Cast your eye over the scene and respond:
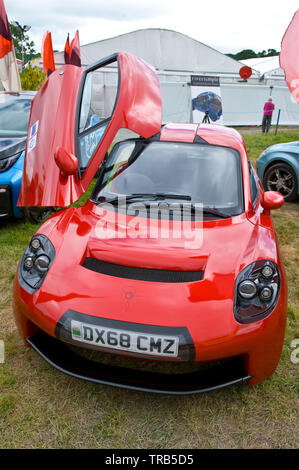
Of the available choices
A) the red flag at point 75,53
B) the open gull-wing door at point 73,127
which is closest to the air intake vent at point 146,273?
the open gull-wing door at point 73,127

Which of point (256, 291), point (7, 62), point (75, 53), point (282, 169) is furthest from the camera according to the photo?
point (7, 62)

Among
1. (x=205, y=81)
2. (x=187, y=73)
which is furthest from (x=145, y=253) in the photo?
(x=187, y=73)

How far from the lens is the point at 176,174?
2725 millimetres

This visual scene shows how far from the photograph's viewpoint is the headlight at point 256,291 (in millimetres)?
1856

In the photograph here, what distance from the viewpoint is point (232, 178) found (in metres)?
2.71

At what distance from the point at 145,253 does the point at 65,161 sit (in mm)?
979

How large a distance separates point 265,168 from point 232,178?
3.28 m

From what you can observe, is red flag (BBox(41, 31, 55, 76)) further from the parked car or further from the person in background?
the person in background

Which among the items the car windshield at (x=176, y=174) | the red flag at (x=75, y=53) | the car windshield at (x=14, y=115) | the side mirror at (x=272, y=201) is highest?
the red flag at (x=75, y=53)

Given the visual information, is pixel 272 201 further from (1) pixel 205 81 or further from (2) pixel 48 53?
(1) pixel 205 81

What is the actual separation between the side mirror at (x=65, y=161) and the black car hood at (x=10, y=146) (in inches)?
79.8

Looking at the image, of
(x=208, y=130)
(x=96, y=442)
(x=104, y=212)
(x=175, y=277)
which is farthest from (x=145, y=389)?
(x=208, y=130)

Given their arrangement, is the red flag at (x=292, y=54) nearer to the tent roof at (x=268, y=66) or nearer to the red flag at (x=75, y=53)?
the red flag at (x=75, y=53)

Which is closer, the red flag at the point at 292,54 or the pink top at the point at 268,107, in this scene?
the red flag at the point at 292,54
